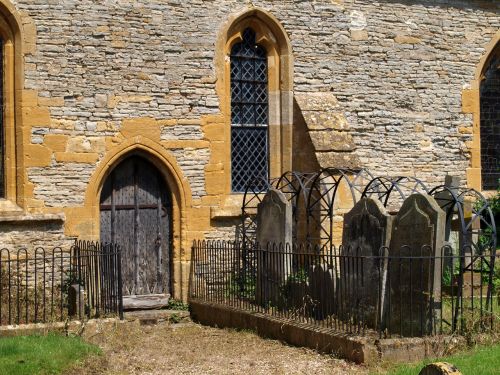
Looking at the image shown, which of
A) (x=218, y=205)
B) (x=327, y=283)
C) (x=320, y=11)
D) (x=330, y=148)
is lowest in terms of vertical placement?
(x=327, y=283)

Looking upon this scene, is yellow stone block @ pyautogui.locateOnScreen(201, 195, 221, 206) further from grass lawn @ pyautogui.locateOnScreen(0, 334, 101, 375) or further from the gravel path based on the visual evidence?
grass lawn @ pyautogui.locateOnScreen(0, 334, 101, 375)

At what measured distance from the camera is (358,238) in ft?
36.6

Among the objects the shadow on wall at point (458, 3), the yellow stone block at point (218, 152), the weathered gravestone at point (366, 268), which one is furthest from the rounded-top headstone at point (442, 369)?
the shadow on wall at point (458, 3)

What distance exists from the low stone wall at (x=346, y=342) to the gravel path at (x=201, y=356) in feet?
0.42

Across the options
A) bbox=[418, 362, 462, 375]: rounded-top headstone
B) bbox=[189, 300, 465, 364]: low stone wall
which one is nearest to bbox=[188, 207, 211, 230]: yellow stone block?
bbox=[189, 300, 465, 364]: low stone wall

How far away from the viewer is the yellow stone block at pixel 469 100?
1639 centimetres

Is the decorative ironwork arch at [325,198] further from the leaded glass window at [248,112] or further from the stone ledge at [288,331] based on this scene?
the stone ledge at [288,331]

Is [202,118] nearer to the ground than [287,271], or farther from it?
farther from it

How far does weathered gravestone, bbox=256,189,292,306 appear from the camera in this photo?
12273 mm

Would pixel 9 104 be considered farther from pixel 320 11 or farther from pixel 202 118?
pixel 320 11

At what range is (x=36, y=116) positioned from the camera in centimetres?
1324

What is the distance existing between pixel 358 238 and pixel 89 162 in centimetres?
468

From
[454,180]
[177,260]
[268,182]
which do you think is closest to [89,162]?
[177,260]

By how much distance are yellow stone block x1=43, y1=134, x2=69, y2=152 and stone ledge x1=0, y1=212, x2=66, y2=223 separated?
1.03 m
